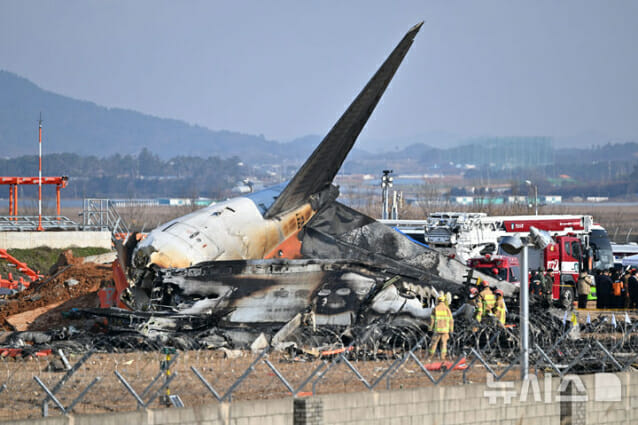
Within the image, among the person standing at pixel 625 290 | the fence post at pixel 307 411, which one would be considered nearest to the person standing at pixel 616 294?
the person standing at pixel 625 290

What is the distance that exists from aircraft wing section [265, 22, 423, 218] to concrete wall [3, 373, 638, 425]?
50.5 feet

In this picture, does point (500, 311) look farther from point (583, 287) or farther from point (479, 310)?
point (583, 287)

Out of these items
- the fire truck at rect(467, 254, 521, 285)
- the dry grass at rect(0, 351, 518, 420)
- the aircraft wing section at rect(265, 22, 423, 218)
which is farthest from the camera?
the fire truck at rect(467, 254, 521, 285)

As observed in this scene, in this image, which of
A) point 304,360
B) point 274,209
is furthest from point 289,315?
point 274,209

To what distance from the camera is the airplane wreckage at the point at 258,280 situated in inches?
1018

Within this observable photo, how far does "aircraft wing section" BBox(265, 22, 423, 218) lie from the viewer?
3183 cm

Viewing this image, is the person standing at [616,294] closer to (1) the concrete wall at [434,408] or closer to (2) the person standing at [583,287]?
(2) the person standing at [583,287]

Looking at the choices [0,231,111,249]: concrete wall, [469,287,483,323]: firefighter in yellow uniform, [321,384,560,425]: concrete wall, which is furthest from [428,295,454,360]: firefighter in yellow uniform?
[0,231,111,249]: concrete wall

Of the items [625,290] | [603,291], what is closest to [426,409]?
[625,290]

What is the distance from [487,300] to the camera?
26219 mm

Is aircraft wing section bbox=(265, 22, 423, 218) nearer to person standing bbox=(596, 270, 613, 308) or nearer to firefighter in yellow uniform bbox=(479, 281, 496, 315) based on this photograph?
firefighter in yellow uniform bbox=(479, 281, 496, 315)

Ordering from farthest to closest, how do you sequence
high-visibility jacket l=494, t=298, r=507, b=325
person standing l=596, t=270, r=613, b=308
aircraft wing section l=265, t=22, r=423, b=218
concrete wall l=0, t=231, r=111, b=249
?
concrete wall l=0, t=231, r=111, b=249, person standing l=596, t=270, r=613, b=308, aircraft wing section l=265, t=22, r=423, b=218, high-visibility jacket l=494, t=298, r=507, b=325

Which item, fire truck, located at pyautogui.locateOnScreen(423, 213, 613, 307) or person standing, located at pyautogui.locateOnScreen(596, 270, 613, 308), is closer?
fire truck, located at pyautogui.locateOnScreen(423, 213, 613, 307)

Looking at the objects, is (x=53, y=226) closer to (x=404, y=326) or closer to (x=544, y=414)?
(x=404, y=326)
